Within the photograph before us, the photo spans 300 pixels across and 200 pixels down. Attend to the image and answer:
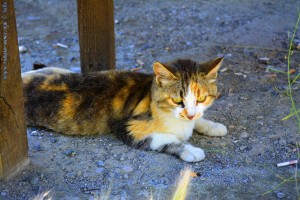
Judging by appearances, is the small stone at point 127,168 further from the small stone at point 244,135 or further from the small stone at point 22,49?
the small stone at point 22,49

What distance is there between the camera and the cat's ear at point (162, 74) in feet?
11.7

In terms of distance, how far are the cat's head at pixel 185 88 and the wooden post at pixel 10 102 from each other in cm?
101

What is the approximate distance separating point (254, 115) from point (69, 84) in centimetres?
163

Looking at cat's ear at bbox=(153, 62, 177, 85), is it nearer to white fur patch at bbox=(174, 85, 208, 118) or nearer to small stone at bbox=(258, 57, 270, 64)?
white fur patch at bbox=(174, 85, 208, 118)

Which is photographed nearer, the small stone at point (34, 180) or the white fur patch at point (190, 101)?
the small stone at point (34, 180)

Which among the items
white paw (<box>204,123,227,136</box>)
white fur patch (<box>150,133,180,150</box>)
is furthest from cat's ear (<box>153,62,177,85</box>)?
white paw (<box>204,123,227,136</box>)

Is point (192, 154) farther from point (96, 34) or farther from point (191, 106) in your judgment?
point (96, 34)

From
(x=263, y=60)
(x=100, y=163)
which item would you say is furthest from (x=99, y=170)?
(x=263, y=60)

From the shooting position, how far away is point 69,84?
4020 millimetres

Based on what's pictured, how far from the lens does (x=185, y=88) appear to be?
3570 mm

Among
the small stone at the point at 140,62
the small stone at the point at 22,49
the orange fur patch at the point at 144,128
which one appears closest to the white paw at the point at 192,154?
the orange fur patch at the point at 144,128

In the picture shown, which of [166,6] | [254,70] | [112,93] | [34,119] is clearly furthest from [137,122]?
[166,6]

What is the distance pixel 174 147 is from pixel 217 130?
0.47 m

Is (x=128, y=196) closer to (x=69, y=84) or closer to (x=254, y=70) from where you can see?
(x=69, y=84)
